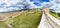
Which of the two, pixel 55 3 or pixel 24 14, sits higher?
pixel 55 3

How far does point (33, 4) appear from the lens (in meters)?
1.78

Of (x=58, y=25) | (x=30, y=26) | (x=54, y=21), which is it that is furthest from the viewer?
(x=30, y=26)

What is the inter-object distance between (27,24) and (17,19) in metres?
0.14

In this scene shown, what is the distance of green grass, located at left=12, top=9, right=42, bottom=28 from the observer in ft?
5.57

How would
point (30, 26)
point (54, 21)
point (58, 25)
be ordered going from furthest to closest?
point (30, 26) < point (54, 21) < point (58, 25)

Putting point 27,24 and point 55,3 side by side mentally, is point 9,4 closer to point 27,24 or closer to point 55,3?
point 27,24

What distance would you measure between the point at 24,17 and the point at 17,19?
0.09 m

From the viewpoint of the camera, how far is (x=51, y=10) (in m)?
1.77

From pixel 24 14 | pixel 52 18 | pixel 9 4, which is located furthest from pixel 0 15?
pixel 52 18

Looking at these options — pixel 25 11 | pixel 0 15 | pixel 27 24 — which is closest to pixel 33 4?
pixel 25 11

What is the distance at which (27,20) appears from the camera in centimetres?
172

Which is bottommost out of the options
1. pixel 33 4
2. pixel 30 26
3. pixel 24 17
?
pixel 30 26

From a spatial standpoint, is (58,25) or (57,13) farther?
(57,13)

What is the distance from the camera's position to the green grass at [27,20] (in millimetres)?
1699
